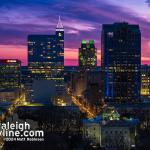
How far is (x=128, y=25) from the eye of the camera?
367 ft

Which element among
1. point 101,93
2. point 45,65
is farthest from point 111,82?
point 45,65

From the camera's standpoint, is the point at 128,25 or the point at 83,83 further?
the point at 83,83

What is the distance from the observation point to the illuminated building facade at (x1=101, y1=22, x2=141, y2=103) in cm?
10244

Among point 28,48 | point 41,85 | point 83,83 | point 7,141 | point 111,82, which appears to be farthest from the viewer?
point 28,48

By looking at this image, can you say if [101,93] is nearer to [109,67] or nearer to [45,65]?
[109,67]

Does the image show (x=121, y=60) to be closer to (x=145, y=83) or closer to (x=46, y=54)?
(x=145, y=83)

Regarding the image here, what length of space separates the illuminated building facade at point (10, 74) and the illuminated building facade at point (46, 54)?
569cm

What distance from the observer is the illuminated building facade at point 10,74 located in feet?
443

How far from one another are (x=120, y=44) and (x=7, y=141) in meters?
69.4

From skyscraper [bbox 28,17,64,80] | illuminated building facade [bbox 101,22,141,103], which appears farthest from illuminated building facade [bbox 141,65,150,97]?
skyscraper [bbox 28,17,64,80]

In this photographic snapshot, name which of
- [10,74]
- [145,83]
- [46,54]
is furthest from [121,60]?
[46,54]

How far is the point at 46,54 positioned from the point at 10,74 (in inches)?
672

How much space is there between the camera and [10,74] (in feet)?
448

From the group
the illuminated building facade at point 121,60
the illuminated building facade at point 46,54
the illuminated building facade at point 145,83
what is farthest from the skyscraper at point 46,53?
the illuminated building facade at point 121,60
